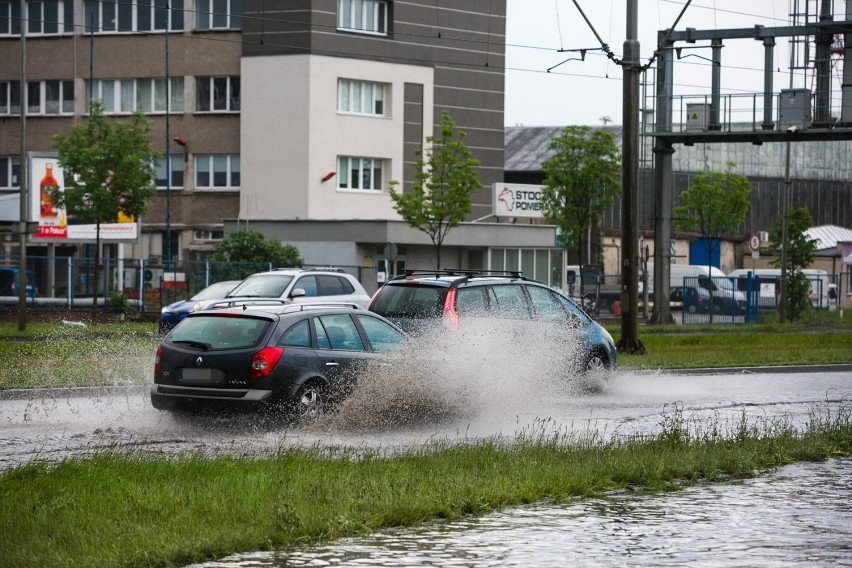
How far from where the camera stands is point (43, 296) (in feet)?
154

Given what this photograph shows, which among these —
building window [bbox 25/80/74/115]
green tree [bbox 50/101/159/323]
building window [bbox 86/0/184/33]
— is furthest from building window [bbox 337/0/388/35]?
green tree [bbox 50/101/159/323]

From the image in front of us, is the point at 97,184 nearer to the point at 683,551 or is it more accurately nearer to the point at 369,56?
the point at 369,56

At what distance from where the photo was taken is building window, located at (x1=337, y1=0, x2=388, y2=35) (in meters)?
61.5

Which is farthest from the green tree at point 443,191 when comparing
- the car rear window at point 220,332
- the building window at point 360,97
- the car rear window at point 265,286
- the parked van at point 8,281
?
the car rear window at point 220,332

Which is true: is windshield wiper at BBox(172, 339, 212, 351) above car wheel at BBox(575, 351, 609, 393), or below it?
above

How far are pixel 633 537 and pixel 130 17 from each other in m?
57.5

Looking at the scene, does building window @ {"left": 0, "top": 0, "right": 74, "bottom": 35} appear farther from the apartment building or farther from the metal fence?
the metal fence

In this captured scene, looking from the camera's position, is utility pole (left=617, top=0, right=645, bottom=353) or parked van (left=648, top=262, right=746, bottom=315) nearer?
utility pole (left=617, top=0, right=645, bottom=353)

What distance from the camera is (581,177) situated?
63.8 meters

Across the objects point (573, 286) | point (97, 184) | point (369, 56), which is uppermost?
point (369, 56)

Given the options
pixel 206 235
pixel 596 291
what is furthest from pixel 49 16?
pixel 596 291

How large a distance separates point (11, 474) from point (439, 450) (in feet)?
12.7

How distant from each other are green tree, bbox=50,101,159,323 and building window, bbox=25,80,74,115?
1957 cm

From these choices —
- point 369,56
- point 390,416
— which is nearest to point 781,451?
point 390,416
